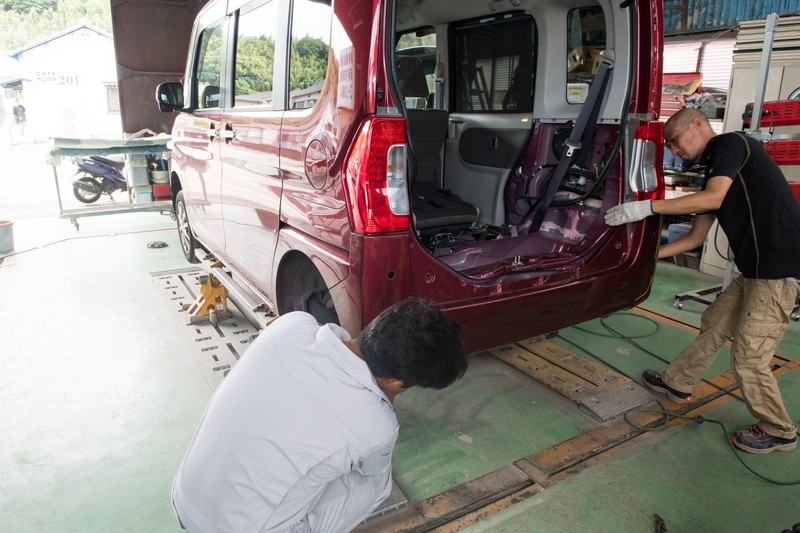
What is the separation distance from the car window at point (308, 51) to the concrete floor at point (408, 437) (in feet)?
5.38

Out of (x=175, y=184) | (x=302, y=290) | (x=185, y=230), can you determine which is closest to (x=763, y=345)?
(x=302, y=290)

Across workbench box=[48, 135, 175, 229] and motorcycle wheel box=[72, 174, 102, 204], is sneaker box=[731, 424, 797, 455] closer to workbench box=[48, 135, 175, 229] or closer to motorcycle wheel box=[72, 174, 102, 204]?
workbench box=[48, 135, 175, 229]

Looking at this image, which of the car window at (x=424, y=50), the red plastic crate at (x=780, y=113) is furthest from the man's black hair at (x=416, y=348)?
the red plastic crate at (x=780, y=113)

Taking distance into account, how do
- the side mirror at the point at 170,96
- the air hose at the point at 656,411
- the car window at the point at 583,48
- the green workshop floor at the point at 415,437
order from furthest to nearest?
the side mirror at the point at 170,96 → the car window at the point at 583,48 → the air hose at the point at 656,411 → the green workshop floor at the point at 415,437

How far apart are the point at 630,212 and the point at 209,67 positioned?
2878 millimetres

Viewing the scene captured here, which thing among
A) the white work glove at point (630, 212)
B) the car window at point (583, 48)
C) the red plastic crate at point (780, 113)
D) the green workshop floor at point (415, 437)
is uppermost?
the car window at point (583, 48)

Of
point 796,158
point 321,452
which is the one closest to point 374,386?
point 321,452

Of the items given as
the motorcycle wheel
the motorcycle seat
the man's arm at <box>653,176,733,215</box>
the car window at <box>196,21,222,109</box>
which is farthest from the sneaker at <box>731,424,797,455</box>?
the motorcycle seat

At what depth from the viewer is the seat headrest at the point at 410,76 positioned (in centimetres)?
366

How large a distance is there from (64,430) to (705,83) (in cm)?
1120

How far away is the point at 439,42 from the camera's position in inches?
159

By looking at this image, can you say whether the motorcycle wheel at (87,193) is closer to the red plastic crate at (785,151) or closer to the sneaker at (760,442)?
the red plastic crate at (785,151)

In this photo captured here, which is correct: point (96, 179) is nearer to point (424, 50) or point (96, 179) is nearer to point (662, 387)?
point (424, 50)

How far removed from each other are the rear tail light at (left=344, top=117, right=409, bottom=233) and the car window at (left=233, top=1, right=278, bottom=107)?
0.89 m
